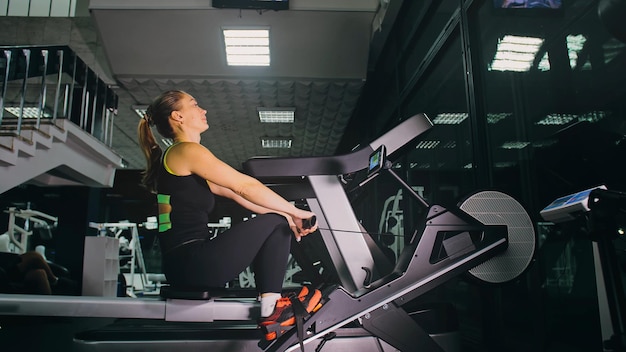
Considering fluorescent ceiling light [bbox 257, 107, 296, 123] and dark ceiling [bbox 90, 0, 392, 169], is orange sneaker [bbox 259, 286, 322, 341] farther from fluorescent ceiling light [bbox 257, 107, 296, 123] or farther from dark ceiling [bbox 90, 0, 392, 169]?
fluorescent ceiling light [bbox 257, 107, 296, 123]

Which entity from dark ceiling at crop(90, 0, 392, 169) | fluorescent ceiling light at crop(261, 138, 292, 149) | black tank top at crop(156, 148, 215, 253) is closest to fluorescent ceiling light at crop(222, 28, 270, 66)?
dark ceiling at crop(90, 0, 392, 169)

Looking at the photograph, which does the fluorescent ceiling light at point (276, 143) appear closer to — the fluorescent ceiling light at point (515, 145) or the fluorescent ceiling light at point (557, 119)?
the fluorescent ceiling light at point (515, 145)

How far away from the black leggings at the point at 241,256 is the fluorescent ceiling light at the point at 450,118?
1780mm

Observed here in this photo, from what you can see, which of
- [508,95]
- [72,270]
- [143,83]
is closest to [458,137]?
[508,95]

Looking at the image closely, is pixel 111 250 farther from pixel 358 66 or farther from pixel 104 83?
pixel 358 66

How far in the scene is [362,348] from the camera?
6.57ft

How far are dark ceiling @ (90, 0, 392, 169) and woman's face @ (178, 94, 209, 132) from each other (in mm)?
2687

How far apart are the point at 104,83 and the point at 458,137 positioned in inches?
185

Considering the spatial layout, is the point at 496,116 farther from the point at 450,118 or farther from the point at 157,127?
the point at 157,127

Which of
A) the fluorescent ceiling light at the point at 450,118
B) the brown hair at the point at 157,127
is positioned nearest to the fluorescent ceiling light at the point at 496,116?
the fluorescent ceiling light at the point at 450,118

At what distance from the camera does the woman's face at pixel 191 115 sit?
2.39m

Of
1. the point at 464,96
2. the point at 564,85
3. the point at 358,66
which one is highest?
the point at 358,66

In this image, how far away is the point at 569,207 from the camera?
1417 mm

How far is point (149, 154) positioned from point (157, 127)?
6.6 inches
